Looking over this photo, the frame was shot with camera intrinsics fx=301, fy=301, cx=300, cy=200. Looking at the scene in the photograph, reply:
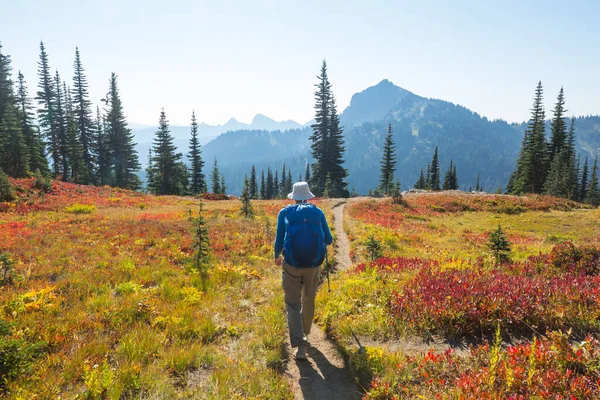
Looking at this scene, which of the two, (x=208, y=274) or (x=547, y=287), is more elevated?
(x=547, y=287)

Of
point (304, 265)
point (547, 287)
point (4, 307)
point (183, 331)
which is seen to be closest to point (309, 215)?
point (304, 265)

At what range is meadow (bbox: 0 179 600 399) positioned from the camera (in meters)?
3.97

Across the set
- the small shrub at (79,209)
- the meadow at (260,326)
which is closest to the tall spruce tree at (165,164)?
the small shrub at (79,209)

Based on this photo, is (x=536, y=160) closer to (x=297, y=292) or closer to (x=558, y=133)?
(x=558, y=133)

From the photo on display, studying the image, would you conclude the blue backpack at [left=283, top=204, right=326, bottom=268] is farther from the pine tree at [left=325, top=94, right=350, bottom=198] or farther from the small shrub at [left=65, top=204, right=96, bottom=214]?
the pine tree at [left=325, top=94, right=350, bottom=198]

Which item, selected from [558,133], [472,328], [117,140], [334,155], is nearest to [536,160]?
[558,133]

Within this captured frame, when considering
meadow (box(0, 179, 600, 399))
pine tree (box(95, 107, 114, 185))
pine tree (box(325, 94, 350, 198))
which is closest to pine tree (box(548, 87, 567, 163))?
pine tree (box(325, 94, 350, 198))

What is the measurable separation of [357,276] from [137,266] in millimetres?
6889

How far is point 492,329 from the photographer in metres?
5.33

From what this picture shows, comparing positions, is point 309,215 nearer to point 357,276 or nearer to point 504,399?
point 504,399

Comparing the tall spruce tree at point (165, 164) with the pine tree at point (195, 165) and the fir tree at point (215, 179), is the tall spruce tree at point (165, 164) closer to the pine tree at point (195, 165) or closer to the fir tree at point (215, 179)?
the pine tree at point (195, 165)

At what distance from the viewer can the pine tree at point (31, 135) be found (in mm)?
42156

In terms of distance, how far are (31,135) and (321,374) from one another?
5854 centimetres

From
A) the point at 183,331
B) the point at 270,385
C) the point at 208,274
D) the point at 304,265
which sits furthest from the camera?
the point at 208,274
